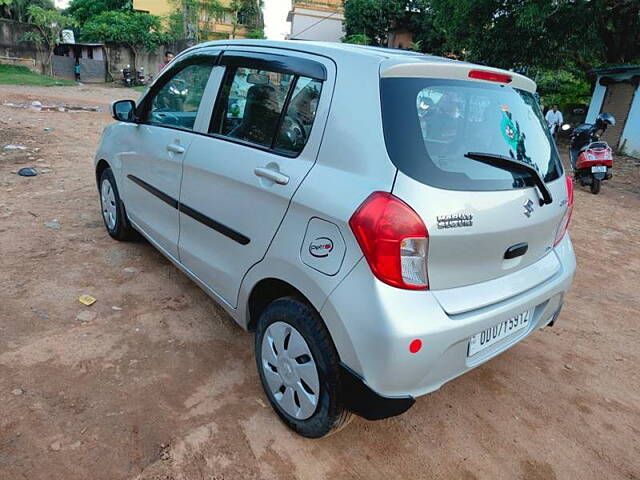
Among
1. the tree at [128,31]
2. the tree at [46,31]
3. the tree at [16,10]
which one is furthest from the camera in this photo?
the tree at [16,10]

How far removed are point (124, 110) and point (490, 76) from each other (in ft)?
8.71

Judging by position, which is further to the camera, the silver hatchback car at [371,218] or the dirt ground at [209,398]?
the dirt ground at [209,398]

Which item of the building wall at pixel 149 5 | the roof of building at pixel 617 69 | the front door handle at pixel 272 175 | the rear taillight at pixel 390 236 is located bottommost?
the rear taillight at pixel 390 236

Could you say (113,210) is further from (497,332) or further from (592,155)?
(592,155)

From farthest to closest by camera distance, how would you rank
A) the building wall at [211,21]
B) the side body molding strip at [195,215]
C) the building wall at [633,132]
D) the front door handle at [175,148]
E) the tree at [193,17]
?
1. the building wall at [211,21]
2. the tree at [193,17]
3. the building wall at [633,132]
4. the front door handle at [175,148]
5. the side body molding strip at [195,215]

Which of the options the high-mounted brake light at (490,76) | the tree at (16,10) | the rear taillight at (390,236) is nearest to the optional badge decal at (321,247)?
the rear taillight at (390,236)

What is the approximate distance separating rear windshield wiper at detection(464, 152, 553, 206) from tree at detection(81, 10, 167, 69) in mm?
29911

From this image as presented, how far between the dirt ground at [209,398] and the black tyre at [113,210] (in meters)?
0.20

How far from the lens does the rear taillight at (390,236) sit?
155 centimetres

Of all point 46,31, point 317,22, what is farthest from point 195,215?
point 317,22

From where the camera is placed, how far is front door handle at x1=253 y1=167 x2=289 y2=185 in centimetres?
189

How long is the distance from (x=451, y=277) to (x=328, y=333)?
532 millimetres

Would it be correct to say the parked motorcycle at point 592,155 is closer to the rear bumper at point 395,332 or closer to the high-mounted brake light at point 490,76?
the high-mounted brake light at point 490,76

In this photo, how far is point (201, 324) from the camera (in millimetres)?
2816
